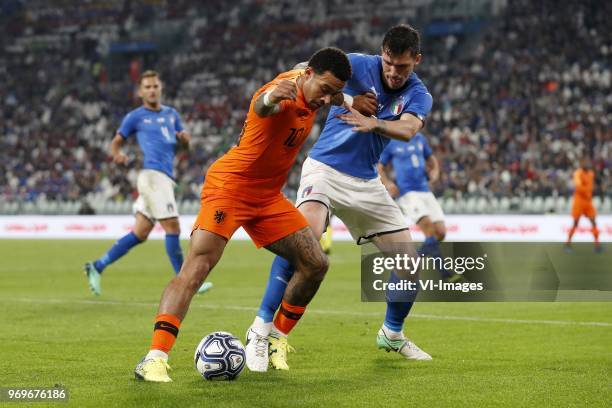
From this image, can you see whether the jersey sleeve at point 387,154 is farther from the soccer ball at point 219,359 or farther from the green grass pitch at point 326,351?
the soccer ball at point 219,359

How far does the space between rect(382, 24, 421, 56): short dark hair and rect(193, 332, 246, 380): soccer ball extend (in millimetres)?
2331

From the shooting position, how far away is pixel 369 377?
6.76m

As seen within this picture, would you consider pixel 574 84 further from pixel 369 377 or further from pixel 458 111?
pixel 369 377

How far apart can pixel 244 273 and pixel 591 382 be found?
10.9 meters

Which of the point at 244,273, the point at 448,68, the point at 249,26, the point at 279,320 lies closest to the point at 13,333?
the point at 279,320

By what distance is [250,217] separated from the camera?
21.9ft

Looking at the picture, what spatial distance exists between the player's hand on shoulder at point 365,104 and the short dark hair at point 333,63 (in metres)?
0.75

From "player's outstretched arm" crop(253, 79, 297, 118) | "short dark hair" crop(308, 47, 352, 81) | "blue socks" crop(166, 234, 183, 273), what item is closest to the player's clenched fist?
"player's outstretched arm" crop(253, 79, 297, 118)

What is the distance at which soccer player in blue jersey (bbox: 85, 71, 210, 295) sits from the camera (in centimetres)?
1293

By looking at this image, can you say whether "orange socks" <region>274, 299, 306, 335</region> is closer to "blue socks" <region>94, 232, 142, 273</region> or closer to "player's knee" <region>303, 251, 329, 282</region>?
"player's knee" <region>303, 251, 329, 282</region>

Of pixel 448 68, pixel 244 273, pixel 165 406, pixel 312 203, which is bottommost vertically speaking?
pixel 244 273

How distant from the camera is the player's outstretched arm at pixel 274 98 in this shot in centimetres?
596

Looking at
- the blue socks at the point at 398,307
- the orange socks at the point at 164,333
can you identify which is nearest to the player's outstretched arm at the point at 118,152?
the blue socks at the point at 398,307

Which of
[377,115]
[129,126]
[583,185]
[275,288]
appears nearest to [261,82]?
[583,185]
